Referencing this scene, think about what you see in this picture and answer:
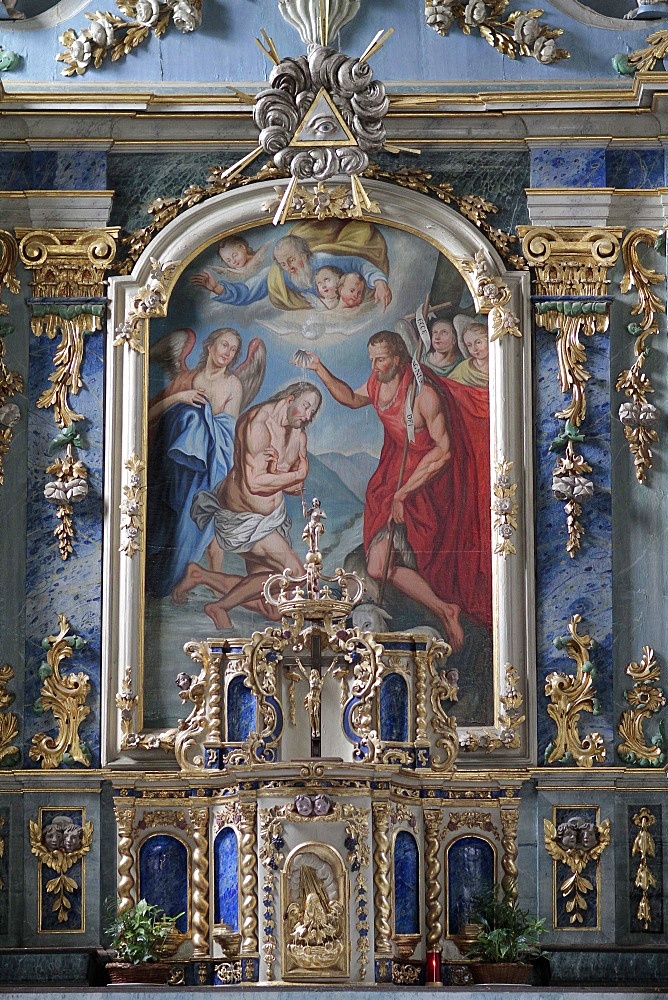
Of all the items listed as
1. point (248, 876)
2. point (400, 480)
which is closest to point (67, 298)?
point (400, 480)

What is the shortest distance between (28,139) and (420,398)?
3209mm

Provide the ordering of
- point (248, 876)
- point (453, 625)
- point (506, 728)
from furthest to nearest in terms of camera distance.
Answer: point (453, 625)
point (506, 728)
point (248, 876)

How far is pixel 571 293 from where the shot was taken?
47.5 ft

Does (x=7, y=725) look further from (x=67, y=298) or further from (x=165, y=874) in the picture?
(x=67, y=298)

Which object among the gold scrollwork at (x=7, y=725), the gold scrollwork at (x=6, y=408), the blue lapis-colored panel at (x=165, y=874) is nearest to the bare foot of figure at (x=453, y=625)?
the blue lapis-colored panel at (x=165, y=874)

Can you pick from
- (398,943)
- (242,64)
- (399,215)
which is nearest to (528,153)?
(399,215)

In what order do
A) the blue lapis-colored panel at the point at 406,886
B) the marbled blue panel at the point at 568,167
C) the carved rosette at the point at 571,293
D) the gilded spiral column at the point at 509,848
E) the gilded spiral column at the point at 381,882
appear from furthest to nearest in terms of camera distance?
1. the marbled blue panel at the point at 568,167
2. the carved rosette at the point at 571,293
3. the gilded spiral column at the point at 509,848
4. the blue lapis-colored panel at the point at 406,886
5. the gilded spiral column at the point at 381,882

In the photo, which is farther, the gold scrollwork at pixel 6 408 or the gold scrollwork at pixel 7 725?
the gold scrollwork at pixel 6 408

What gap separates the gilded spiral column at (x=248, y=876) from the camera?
12.6 m

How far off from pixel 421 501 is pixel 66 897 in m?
3.49

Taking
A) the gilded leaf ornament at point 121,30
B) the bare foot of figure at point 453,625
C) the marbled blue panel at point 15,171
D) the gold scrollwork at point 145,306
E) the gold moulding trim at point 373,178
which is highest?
the gilded leaf ornament at point 121,30

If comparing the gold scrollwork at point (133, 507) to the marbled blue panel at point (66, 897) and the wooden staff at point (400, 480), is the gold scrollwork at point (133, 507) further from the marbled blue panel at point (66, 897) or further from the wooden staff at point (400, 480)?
the marbled blue panel at point (66, 897)

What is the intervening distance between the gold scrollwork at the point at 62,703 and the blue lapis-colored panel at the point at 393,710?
2.08m

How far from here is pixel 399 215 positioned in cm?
1465
